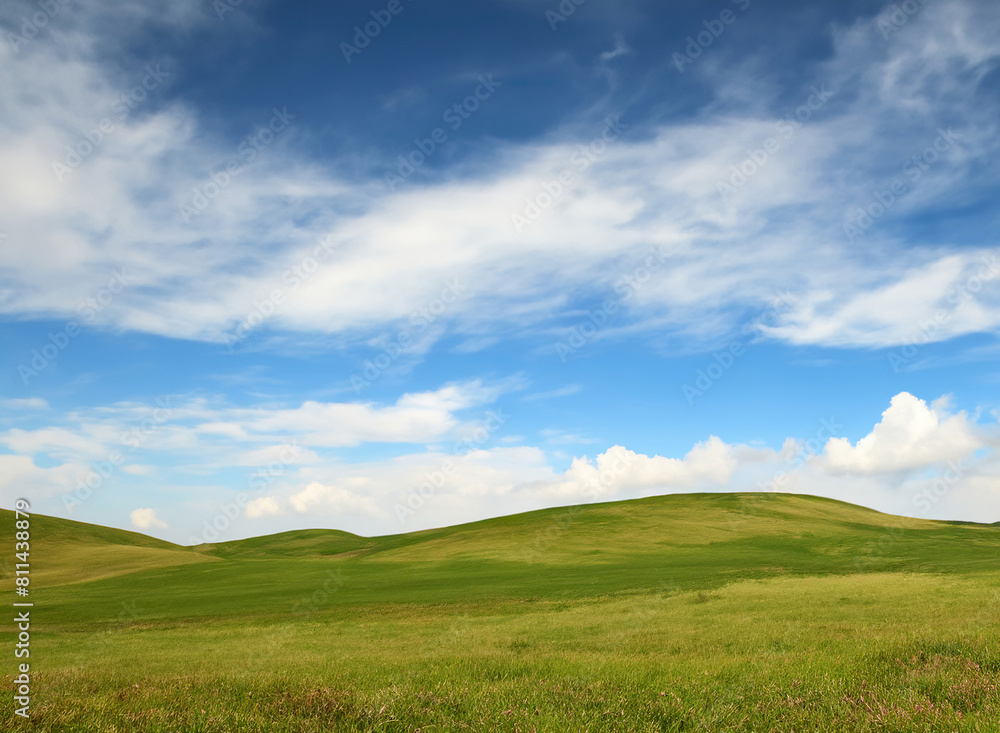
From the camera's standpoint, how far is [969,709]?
6.88m

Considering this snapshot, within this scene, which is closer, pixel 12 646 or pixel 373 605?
pixel 12 646

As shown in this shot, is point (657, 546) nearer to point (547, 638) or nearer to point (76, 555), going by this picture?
point (547, 638)

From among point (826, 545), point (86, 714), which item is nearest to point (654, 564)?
point (826, 545)

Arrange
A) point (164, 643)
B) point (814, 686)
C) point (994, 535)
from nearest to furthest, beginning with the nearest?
point (814, 686), point (164, 643), point (994, 535)

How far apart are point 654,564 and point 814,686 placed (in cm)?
5331

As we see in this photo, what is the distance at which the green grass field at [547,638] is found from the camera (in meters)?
7.09

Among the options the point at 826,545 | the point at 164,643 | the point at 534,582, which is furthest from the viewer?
the point at 826,545

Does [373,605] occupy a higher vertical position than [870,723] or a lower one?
lower

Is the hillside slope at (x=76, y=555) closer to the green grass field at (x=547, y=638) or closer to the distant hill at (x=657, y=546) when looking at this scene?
the distant hill at (x=657, y=546)

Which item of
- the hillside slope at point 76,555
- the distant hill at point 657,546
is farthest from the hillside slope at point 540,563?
the hillside slope at point 76,555

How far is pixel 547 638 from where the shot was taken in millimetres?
21500

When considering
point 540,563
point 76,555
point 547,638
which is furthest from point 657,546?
point 76,555

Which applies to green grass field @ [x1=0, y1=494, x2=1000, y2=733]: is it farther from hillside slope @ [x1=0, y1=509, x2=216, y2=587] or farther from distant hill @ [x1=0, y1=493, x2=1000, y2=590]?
hillside slope @ [x1=0, y1=509, x2=216, y2=587]

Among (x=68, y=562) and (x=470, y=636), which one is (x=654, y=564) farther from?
(x=68, y=562)
